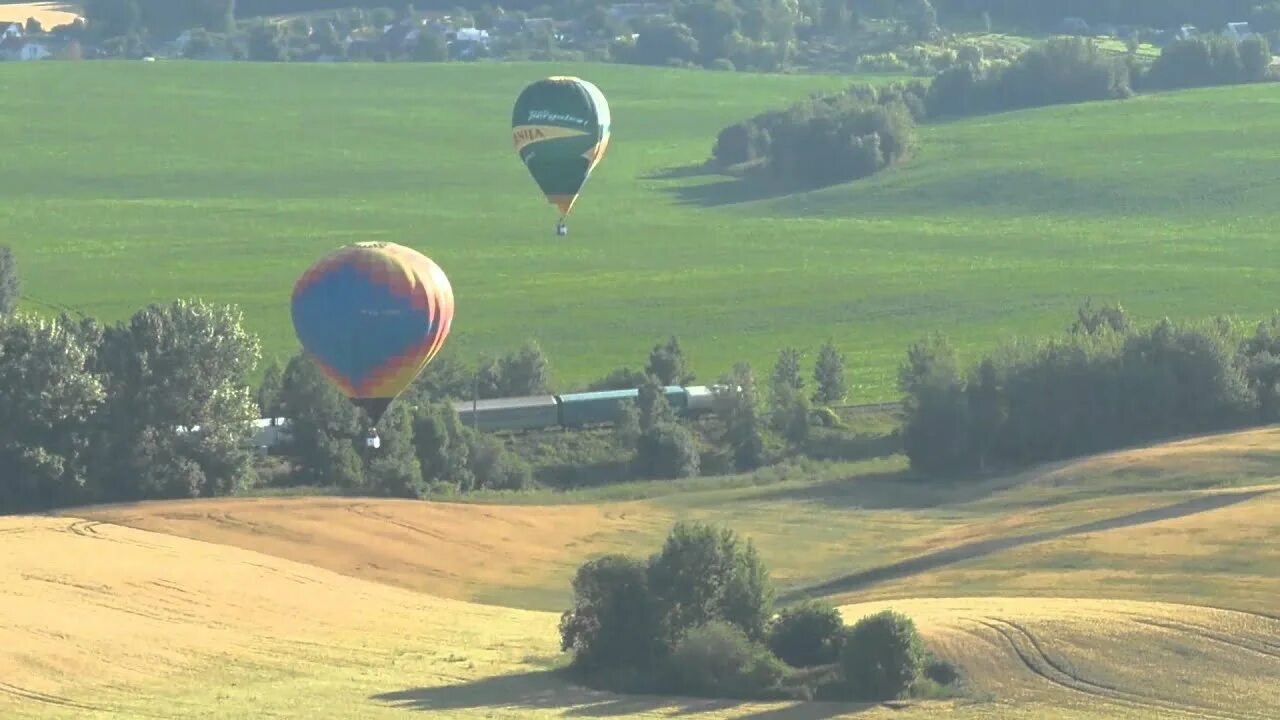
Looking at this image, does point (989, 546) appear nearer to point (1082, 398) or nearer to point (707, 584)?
point (707, 584)

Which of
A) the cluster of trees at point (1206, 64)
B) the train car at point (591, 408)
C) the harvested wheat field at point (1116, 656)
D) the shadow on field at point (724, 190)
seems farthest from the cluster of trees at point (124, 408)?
the cluster of trees at point (1206, 64)

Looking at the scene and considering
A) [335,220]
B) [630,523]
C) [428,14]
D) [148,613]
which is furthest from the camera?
[428,14]

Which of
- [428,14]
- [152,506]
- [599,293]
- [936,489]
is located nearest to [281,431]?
[152,506]

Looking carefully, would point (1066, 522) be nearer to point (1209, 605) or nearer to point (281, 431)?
point (1209, 605)

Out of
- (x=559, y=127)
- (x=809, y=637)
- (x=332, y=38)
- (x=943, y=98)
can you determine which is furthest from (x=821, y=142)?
(x=809, y=637)

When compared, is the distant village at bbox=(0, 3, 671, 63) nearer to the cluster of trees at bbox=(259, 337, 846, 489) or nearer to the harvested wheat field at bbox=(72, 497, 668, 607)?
the cluster of trees at bbox=(259, 337, 846, 489)

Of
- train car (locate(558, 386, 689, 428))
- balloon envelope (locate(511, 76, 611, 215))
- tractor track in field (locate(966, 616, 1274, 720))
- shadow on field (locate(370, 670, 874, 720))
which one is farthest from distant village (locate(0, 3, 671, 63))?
shadow on field (locate(370, 670, 874, 720))
